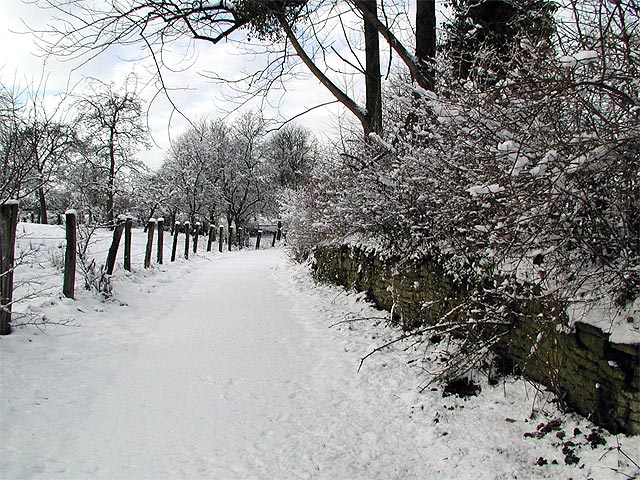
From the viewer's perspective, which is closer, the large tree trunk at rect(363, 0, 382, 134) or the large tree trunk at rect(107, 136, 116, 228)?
the large tree trunk at rect(363, 0, 382, 134)

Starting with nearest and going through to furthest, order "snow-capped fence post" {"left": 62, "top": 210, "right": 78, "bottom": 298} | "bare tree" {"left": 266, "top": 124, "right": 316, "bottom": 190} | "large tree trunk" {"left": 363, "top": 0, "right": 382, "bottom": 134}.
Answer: "snow-capped fence post" {"left": 62, "top": 210, "right": 78, "bottom": 298} → "large tree trunk" {"left": 363, "top": 0, "right": 382, "bottom": 134} → "bare tree" {"left": 266, "top": 124, "right": 316, "bottom": 190}

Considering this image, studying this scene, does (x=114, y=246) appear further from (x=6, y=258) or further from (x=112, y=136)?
(x=112, y=136)

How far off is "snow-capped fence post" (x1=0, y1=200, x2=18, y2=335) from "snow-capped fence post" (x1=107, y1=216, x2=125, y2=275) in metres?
3.04

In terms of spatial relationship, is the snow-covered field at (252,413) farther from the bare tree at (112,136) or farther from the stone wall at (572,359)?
the bare tree at (112,136)

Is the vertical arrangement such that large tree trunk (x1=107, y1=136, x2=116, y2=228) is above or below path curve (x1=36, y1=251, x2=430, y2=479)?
above

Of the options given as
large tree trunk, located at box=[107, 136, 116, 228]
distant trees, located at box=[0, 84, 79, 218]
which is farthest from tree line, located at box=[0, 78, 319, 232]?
distant trees, located at box=[0, 84, 79, 218]

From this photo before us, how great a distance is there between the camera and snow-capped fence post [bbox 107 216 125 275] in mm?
7711

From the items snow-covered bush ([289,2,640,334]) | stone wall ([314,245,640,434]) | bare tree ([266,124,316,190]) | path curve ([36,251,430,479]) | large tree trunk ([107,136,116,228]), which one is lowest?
path curve ([36,251,430,479])

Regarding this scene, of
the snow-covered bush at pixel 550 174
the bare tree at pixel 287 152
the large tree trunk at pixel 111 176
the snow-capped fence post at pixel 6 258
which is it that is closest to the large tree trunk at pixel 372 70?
the snow-covered bush at pixel 550 174

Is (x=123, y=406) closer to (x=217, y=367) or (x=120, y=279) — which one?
(x=217, y=367)

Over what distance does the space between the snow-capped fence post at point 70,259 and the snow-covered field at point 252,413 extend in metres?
0.28

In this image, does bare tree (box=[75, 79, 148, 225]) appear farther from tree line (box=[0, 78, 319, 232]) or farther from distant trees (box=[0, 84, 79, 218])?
distant trees (box=[0, 84, 79, 218])

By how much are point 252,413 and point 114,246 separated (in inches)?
222

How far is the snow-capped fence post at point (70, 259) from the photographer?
6.01 m
